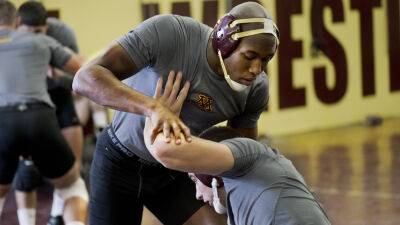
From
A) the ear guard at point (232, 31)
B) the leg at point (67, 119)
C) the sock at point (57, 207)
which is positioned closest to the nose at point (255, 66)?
the ear guard at point (232, 31)

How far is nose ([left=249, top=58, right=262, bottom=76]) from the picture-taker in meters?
3.07

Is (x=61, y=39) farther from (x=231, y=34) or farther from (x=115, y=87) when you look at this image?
(x=231, y=34)

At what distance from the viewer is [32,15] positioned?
19.4ft

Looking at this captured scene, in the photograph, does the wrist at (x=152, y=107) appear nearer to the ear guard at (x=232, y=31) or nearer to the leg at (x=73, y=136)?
the ear guard at (x=232, y=31)

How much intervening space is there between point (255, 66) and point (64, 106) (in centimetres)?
363

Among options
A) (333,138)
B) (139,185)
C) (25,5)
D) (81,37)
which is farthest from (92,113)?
(139,185)

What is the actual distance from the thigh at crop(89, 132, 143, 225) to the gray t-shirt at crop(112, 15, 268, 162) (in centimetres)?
21

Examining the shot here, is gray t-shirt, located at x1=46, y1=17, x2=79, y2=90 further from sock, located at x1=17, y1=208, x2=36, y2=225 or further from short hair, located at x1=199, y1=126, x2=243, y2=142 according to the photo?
short hair, located at x1=199, y1=126, x2=243, y2=142

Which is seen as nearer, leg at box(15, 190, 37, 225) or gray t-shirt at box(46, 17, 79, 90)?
leg at box(15, 190, 37, 225)

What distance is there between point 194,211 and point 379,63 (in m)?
7.78

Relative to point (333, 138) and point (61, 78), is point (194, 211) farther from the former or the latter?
point (333, 138)

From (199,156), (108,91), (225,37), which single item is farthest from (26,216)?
(199,156)

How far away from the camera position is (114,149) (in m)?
3.71

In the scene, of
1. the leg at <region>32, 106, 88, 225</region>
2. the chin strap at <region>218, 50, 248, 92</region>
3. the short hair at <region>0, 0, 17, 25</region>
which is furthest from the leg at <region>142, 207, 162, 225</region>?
the short hair at <region>0, 0, 17, 25</region>
